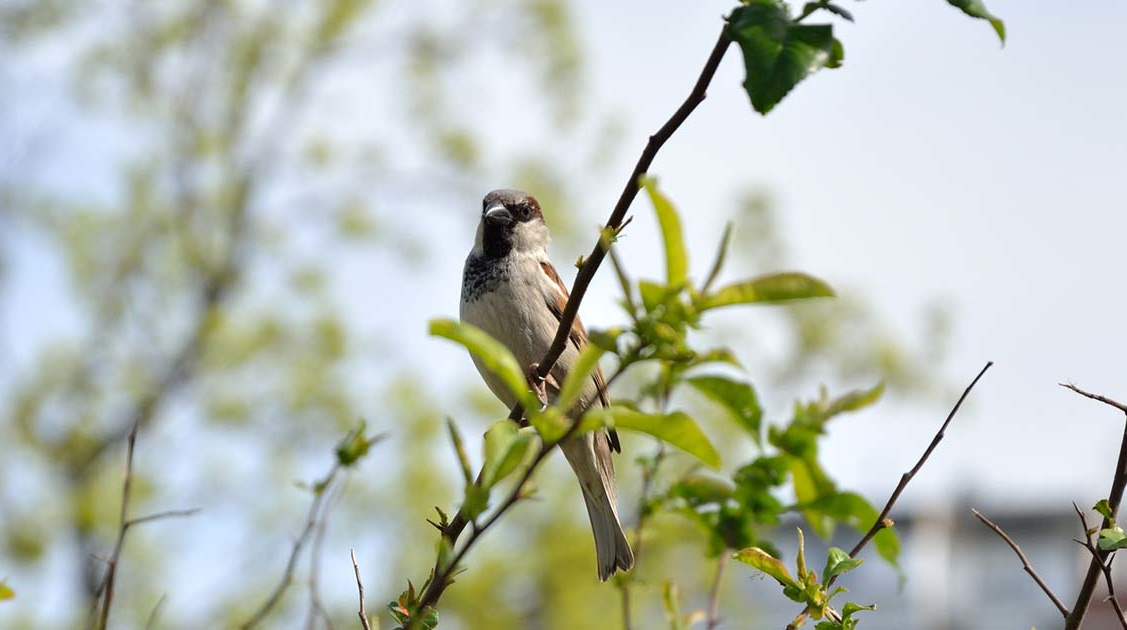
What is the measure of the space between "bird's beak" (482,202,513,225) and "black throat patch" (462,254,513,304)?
0.35 ft

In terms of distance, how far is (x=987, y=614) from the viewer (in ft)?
88.4

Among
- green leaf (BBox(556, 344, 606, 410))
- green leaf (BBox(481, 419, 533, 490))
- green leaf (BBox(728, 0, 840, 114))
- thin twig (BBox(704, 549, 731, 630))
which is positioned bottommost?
thin twig (BBox(704, 549, 731, 630))

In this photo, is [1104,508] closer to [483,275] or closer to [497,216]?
[483,275]

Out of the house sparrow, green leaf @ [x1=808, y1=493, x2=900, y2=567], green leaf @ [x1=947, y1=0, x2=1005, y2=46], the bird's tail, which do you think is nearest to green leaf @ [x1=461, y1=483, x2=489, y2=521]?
green leaf @ [x1=947, y1=0, x2=1005, y2=46]

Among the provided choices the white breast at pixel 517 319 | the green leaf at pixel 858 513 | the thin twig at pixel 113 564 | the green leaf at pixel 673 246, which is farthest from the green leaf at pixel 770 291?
the white breast at pixel 517 319

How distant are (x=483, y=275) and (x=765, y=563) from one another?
1.72 meters

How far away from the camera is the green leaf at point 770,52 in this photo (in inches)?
38.9

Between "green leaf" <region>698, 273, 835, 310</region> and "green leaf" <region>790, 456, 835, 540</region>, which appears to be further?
"green leaf" <region>790, 456, 835, 540</region>

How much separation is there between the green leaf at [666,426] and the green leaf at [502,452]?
0.06 metres

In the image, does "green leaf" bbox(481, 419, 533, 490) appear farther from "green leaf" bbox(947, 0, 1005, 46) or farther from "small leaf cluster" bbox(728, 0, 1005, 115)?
"green leaf" bbox(947, 0, 1005, 46)

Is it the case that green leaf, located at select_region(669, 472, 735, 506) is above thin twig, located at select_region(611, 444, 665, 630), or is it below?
above

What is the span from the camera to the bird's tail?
9.16 feet

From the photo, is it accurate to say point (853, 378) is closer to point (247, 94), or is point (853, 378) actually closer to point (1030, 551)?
point (247, 94)

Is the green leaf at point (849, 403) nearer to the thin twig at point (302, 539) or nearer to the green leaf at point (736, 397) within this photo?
the green leaf at point (736, 397)
